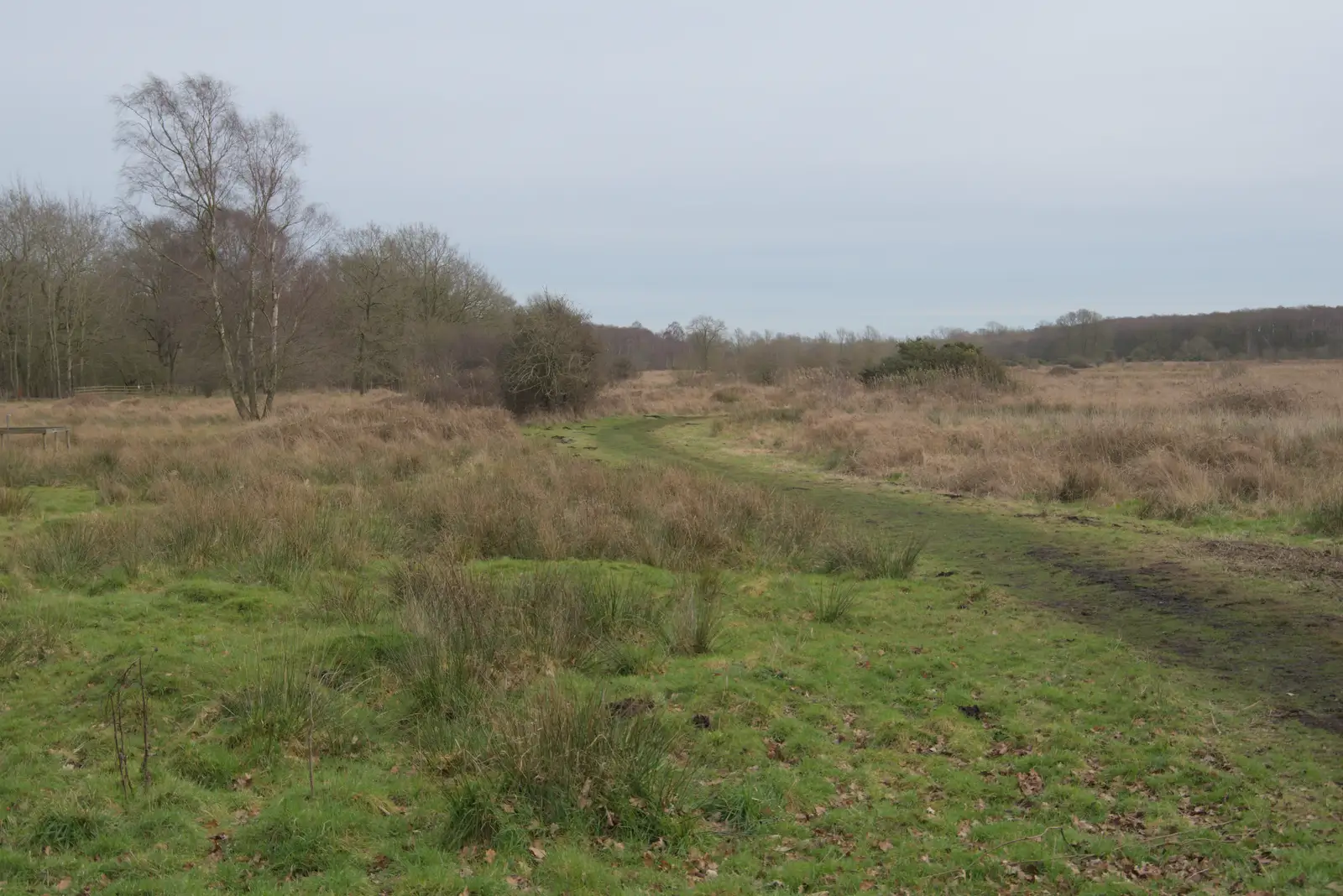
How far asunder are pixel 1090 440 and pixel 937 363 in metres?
19.5

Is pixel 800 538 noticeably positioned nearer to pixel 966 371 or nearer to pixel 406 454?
pixel 406 454

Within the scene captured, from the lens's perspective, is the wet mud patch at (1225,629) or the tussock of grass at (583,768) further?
the wet mud patch at (1225,629)

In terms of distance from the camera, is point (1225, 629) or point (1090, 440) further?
point (1090, 440)

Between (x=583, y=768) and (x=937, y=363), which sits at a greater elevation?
(x=937, y=363)

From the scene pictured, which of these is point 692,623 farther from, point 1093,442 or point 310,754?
point 1093,442

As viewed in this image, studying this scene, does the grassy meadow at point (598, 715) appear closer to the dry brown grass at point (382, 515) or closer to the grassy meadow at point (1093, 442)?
→ the dry brown grass at point (382, 515)

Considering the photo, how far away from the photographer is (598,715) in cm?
520

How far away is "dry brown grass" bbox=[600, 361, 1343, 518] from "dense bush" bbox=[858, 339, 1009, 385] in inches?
64.2

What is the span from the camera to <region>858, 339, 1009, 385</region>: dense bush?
110 feet

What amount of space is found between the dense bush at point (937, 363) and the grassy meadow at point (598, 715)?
69.9 ft

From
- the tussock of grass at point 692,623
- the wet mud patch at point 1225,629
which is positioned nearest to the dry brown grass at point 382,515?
the tussock of grass at point 692,623

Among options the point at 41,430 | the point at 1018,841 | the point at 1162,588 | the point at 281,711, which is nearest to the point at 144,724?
the point at 281,711

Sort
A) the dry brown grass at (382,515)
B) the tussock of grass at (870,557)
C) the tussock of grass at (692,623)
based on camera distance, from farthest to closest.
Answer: the tussock of grass at (870,557), the dry brown grass at (382,515), the tussock of grass at (692,623)

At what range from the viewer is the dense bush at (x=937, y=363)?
33.7m
